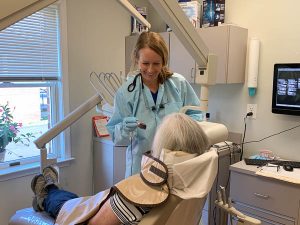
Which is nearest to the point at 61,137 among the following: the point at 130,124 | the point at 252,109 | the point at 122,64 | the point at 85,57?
the point at 85,57

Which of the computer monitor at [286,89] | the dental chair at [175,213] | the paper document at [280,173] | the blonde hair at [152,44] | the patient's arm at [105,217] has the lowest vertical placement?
the paper document at [280,173]

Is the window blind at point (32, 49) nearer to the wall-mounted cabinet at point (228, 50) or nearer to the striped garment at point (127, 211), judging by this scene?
the wall-mounted cabinet at point (228, 50)

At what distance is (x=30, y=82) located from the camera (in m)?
2.52

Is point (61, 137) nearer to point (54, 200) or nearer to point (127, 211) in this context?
point (54, 200)

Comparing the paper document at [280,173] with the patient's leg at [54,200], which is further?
the paper document at [280,173]

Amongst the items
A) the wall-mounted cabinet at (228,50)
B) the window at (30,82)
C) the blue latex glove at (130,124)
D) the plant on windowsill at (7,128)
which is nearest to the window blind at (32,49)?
the window at (30,82)

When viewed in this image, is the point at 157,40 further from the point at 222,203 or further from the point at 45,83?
the point at 45,83

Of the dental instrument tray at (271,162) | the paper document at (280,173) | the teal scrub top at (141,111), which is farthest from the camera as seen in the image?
the dental instrument tray at (271,162)

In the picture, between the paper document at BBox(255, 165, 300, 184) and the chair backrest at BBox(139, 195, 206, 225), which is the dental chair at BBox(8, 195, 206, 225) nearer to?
the chair backrest at BBox(139, 195, 206, 225)

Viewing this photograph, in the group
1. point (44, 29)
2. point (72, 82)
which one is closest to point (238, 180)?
point (72, 82)

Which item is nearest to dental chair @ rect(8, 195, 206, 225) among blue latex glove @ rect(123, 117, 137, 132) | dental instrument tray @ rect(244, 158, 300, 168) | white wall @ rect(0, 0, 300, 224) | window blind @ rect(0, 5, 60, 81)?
blue latex glove @ rect(123, 117, 137, 132)

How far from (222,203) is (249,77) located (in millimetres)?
1487

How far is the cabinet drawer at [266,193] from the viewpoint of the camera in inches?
75.0

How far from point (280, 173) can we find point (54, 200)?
146 centimetres
